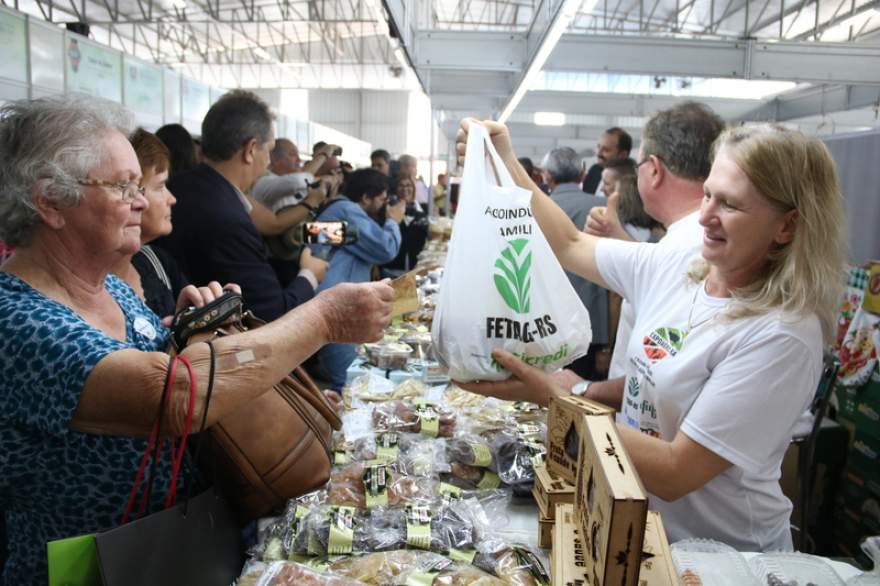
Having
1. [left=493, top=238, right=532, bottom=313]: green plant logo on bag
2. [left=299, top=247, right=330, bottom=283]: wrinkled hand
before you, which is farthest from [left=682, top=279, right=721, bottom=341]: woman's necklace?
[left=299, top=247, right=330, bottom=283]: wrinkled hand

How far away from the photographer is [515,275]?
5.62 ft

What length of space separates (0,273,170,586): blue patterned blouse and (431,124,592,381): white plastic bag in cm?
77

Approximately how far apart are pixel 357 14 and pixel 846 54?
1930 centimetres

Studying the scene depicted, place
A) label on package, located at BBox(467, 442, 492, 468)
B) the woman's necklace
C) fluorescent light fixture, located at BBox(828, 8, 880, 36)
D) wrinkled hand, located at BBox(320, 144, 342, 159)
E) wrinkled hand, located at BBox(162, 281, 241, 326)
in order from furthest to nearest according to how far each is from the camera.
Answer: fluorescent light fixture, located at BBox(828, 8, 880, 36) → wrinkled hand, located at BBox(320, 144, 342, 159) → label on package, located at BBox(467, 442, 492, 468) → wrinkled hand, located at BBox(162, 281, 241, 326) → the woman's necklace

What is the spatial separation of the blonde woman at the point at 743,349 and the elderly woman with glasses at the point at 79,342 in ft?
2.23

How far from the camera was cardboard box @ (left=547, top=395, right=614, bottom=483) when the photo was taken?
48.4 inches

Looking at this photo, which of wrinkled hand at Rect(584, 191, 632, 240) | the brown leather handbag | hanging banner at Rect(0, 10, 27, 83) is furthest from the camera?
hanging banner at Rect(0, 10, 27, 83)

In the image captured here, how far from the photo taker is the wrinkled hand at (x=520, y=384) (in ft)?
5.50

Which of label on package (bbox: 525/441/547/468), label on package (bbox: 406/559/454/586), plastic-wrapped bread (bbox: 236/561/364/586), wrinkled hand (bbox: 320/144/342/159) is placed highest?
wrinkled hand (bbox: 320/144/342/159)

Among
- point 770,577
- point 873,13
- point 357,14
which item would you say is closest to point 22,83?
point 770,577

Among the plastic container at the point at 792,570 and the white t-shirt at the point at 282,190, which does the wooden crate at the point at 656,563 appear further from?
the white t-shirt at the point at 282,190

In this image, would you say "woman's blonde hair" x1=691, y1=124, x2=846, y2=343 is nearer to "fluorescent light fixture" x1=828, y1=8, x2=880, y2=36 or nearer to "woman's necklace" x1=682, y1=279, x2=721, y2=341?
"woman's necklace" x1=682, y1=279, x2=721, y2=341

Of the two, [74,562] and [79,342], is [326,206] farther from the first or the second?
[74,562]

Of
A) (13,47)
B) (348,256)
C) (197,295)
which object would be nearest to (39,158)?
(197,295)
